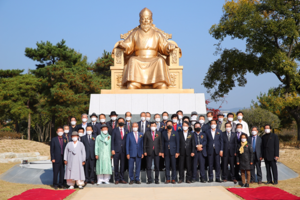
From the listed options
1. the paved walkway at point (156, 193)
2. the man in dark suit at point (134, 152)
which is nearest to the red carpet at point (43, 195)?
the paved walkway at point (156, 193)

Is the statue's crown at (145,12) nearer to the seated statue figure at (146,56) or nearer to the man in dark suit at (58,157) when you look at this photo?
the seated statue figure at (146,56)

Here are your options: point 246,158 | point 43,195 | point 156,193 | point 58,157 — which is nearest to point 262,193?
point 246,158

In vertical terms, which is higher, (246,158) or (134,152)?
(134,152)

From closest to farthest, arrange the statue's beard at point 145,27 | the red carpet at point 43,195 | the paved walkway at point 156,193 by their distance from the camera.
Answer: the red carpet at point 43,195 → the paved walkway at point 156,193 → the statue's beard at point 145,27

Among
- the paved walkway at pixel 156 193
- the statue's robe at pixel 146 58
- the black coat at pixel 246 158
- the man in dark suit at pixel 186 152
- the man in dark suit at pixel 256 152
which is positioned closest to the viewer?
the paved walkway at pixel 156 193

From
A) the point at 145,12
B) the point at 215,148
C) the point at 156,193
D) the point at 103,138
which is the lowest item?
the point at 156,193

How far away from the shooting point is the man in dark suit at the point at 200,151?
22.9 ft

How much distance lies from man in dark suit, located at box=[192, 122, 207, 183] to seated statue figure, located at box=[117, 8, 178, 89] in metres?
3.69

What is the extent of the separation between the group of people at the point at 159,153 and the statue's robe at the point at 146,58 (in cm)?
355

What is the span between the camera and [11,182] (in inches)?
301

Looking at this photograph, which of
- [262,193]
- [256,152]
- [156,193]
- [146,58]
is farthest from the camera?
[146,58]

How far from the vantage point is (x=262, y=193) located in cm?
593

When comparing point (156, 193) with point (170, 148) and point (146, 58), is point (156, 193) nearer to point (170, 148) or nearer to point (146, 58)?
point (170, 148)

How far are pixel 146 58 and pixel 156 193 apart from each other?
588 cm
